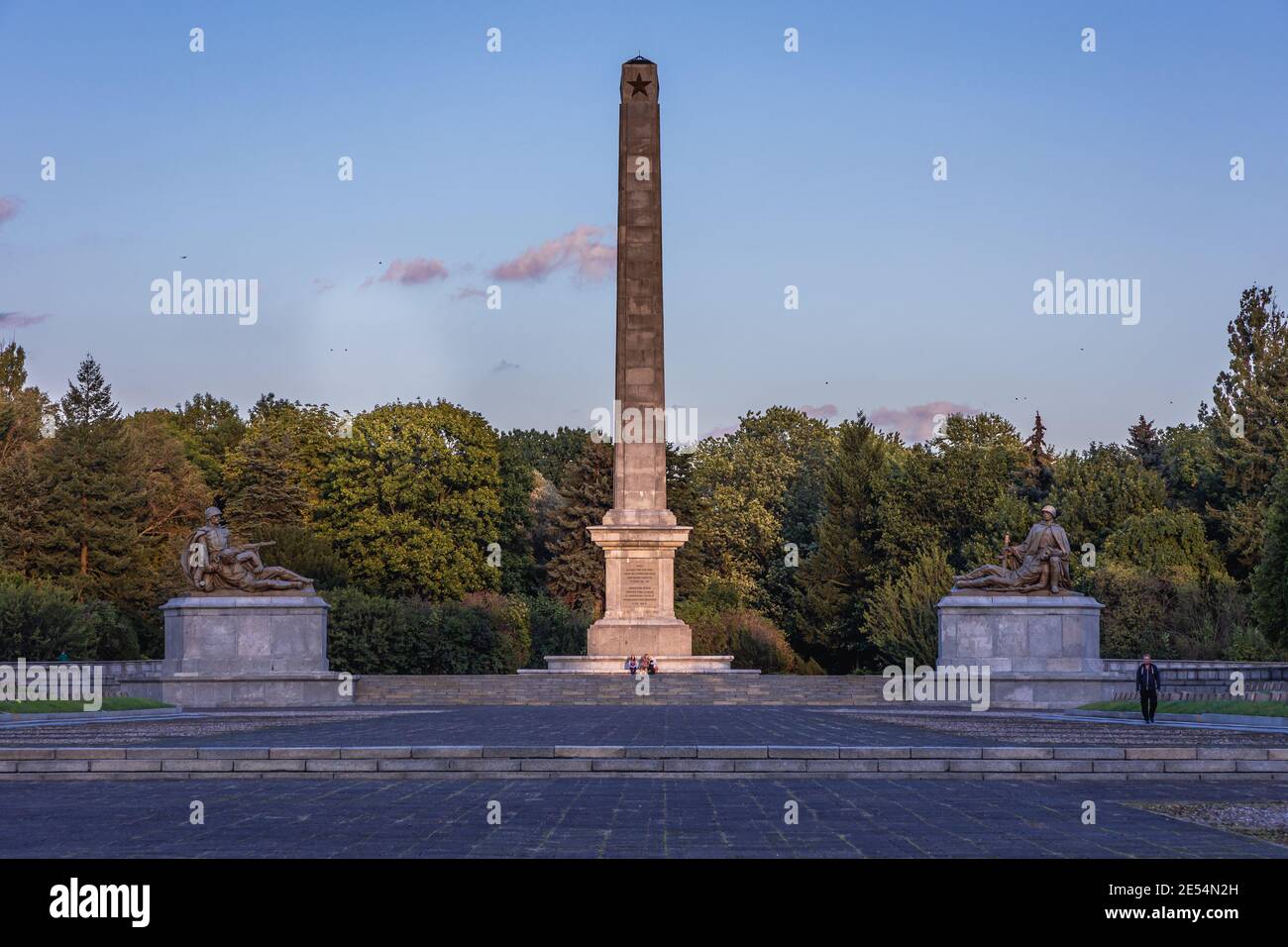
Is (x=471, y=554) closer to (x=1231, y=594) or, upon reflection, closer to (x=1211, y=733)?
(x=1231, y=594)

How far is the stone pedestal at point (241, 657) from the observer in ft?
124

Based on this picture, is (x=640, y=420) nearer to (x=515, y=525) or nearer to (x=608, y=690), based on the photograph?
(x=608, y=690)

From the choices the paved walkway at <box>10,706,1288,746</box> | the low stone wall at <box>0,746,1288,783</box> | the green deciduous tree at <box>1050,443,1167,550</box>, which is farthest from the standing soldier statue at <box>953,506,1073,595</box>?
the green deciduous tree at <box>1050,443,1167,550</box>

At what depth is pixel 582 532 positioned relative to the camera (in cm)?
8012

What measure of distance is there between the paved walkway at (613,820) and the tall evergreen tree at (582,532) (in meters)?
61.1

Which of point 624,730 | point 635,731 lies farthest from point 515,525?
point 635,731

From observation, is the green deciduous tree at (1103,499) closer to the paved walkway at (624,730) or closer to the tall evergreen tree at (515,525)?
the tall evergreen tree at (515,525)

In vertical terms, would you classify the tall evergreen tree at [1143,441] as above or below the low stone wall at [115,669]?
above

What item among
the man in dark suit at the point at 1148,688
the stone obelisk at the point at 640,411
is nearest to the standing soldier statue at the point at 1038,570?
the man in dark suit at the point at 1148,688

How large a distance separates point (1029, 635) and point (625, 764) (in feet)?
68.7

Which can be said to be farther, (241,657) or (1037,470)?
(1037,470)
